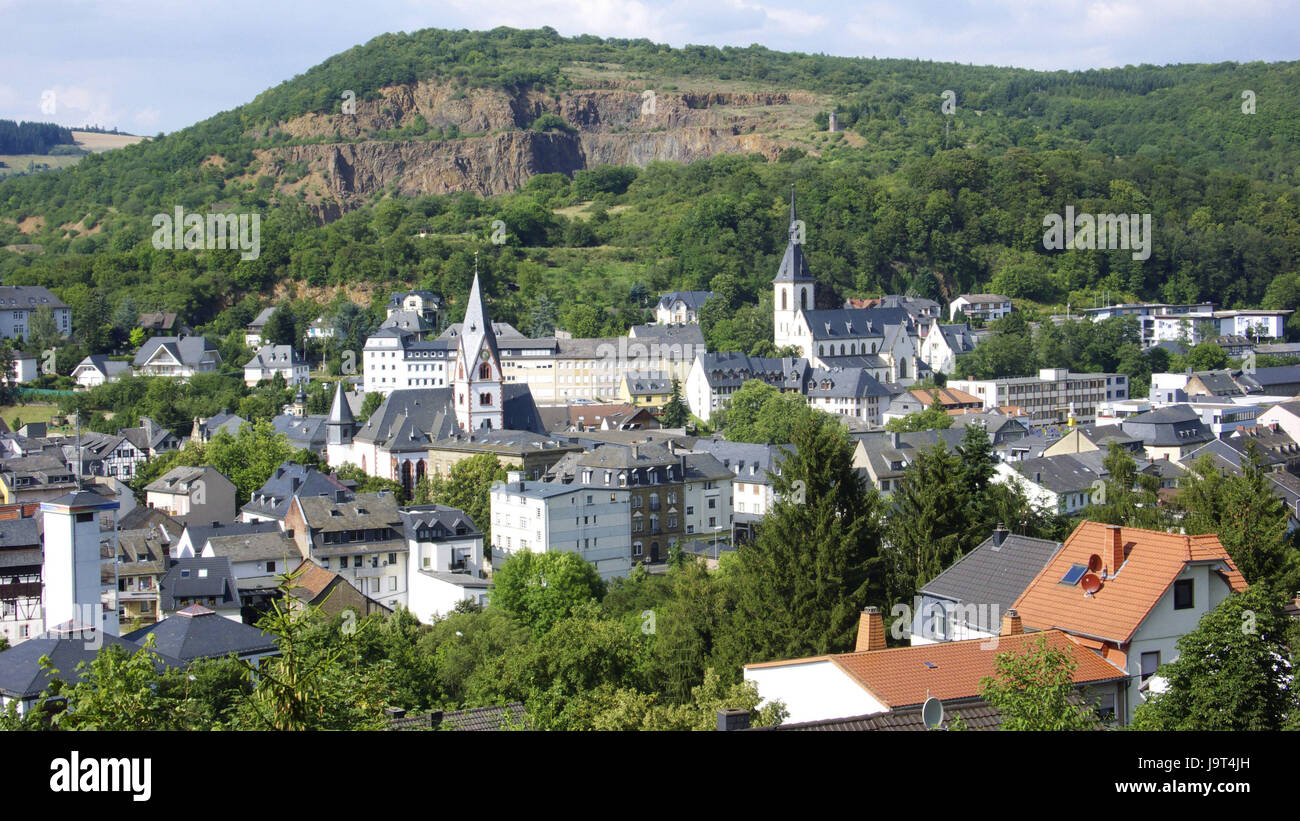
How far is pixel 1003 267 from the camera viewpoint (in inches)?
4648

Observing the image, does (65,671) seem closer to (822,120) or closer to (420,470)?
(420,470)

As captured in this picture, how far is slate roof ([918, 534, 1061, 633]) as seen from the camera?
2128cm

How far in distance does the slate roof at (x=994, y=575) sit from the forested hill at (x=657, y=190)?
7360cm

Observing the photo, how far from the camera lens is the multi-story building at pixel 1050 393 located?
8750 cm

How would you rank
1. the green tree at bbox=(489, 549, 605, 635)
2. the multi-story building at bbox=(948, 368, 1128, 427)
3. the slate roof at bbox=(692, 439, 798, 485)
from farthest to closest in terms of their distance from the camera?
the multi-story building at bbox=(948, 368, 1128, 427) → the slate roof at bbox=(692, 439, 798, 485) → the green tree at bbox=(489, 549, 605, 635)

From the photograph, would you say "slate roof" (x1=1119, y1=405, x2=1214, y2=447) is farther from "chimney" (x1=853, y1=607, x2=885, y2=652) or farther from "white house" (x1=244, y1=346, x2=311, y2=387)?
"white house" (x1=244, y1=346, x2=311, y2=387)

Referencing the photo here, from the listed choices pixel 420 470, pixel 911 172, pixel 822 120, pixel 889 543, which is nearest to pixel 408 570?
pixel 420 470

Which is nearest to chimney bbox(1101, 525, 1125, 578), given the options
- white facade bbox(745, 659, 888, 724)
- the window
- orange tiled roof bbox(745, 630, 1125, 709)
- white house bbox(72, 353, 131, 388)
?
the window

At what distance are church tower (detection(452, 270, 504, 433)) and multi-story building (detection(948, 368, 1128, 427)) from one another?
33398 millimetres

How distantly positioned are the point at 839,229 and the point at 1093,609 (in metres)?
105

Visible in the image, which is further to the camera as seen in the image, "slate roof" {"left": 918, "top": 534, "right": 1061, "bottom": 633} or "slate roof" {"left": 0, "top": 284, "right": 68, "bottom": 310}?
"slate roof" {"left": 0, "top": 284, "right": 68, "bottom": 310}

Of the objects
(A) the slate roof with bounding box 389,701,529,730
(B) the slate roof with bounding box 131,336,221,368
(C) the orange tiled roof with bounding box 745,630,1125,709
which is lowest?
(A) the slate roof with bounding box 389,701,529,730

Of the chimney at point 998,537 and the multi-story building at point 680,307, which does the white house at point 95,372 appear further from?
the chimney at point 998,537

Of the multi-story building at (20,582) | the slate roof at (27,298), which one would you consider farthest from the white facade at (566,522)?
the slate roof at (27,298)
